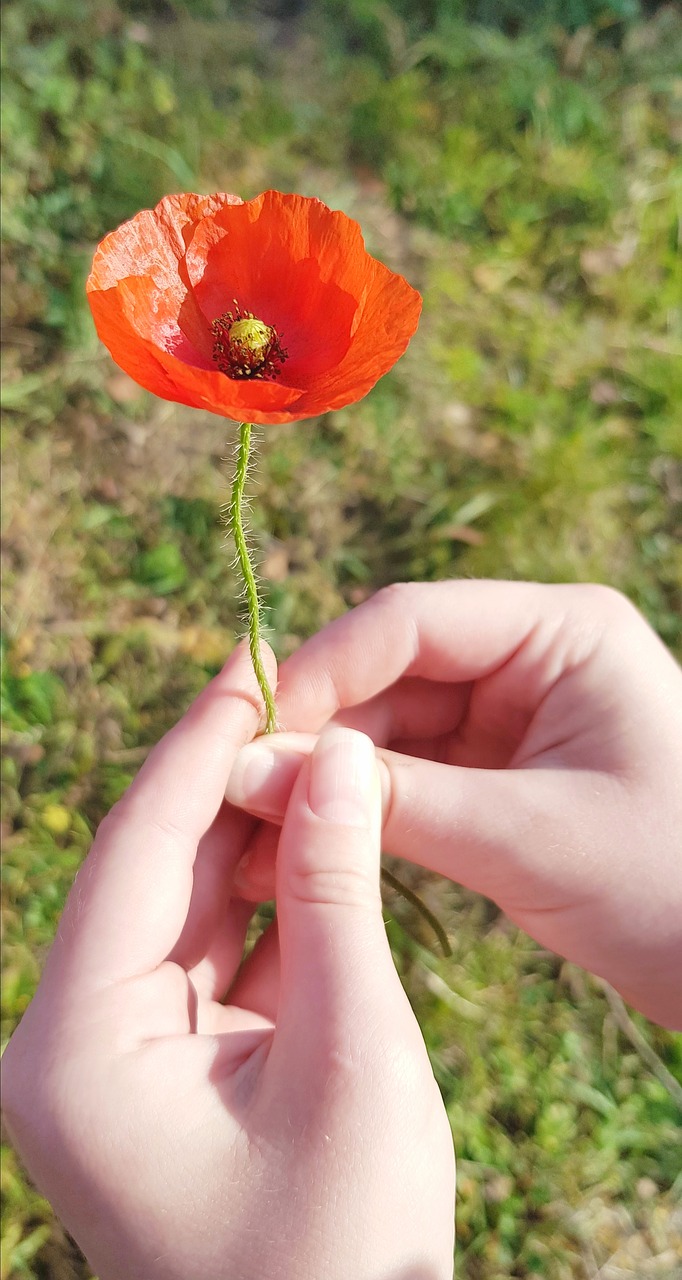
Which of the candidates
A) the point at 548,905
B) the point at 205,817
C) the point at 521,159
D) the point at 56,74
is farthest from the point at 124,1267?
the point at 521,159

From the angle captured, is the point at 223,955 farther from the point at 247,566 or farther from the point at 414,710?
the point at 247,566

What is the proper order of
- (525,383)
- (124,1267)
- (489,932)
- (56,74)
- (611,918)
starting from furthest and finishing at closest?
(525,383), (56,74), (489,932), (611,918), (124,1267)

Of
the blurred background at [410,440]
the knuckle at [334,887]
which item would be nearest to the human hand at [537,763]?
the knuckle at [334,887]

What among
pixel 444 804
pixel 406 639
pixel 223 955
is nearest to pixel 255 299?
pixel 406 639

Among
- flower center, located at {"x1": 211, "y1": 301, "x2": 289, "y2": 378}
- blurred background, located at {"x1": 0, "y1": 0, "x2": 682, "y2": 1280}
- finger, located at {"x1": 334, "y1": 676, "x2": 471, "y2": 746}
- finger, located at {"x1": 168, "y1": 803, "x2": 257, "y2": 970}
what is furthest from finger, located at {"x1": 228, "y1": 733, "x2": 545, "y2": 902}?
blurred background, located at {"x1": 0, "y1": 0, "x2": 682, "y2": 1280}

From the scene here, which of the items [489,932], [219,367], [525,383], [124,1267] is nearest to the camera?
[124,1267]

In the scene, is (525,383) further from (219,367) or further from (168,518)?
(219,367)
